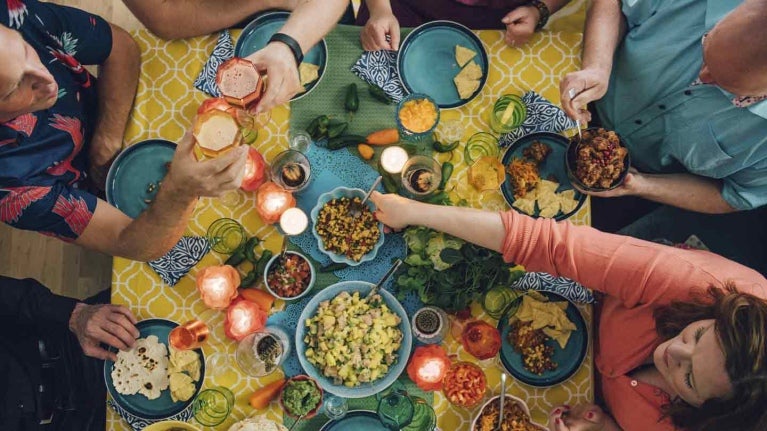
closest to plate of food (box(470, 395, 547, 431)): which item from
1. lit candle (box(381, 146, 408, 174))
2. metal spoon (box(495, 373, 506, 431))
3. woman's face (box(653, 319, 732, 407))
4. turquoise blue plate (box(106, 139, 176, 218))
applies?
metal spoon (box(495, 373, 506, 431))

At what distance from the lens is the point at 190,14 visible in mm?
1963

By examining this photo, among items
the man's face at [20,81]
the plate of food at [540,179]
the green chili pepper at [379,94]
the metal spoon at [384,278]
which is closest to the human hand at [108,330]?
the man's face at [20,81]

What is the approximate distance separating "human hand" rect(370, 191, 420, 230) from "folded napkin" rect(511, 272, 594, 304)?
48 cm

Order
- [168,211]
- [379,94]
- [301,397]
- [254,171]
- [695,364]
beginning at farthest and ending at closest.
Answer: [379,94]
[254,171]
[301,397]
[168,211]
[695,364]

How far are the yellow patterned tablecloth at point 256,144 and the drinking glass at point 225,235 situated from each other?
36 mm

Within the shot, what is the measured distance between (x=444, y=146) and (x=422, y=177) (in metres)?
0.15

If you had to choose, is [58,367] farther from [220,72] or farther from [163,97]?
[220,72]

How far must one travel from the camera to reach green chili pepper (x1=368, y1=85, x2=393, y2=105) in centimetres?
206

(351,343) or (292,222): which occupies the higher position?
(292,222)

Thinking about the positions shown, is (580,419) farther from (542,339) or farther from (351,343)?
(351,343)

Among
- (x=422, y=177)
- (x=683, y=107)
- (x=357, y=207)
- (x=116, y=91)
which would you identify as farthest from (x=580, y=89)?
(x=116, y=91)

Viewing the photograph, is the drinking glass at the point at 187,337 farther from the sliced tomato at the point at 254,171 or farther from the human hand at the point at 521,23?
the human hand at the point at 521,23

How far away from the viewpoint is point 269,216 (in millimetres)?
1951

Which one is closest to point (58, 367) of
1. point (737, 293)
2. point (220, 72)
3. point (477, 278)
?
point (220, 72)
